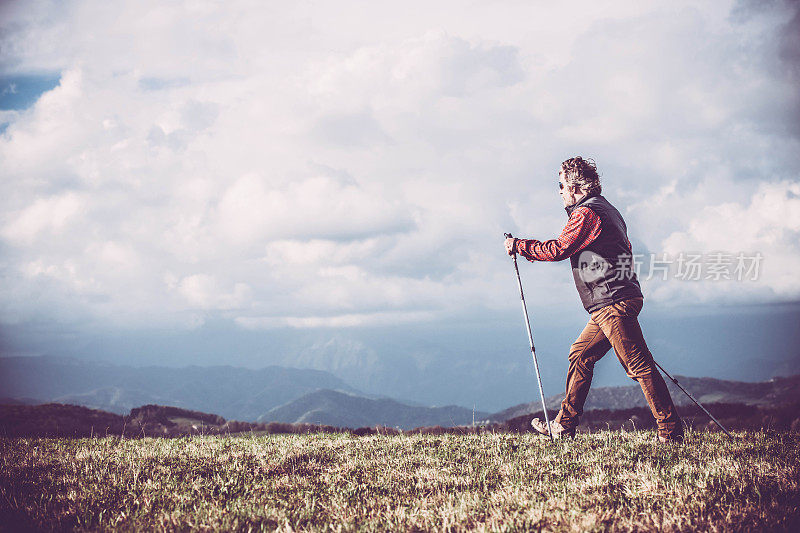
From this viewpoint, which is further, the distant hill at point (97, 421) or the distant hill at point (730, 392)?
the distant hill at point (730, 392)

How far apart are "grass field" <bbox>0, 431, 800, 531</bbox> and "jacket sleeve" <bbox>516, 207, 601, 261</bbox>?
285cm

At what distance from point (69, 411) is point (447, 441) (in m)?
28.2

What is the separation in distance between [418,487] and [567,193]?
16.7 feet

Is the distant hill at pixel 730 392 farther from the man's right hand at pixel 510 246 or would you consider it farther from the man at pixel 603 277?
the man's right hand at pixel 510 246

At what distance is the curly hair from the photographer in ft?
25.5

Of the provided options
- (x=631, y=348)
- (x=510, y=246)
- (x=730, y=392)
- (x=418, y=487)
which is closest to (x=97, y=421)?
(x=510, y=246)

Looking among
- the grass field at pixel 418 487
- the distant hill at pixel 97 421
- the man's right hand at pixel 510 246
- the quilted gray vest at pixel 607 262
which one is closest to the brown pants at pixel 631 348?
the quilted gray vest at pixel 607 262

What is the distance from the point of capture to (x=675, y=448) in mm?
6926

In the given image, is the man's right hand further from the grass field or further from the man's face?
the grass field

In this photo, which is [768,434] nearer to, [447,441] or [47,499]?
[447,441]

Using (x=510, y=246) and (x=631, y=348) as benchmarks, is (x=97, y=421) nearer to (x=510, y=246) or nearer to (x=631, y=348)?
(x=510, y=246)

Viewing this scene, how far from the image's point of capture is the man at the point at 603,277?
7309 mm

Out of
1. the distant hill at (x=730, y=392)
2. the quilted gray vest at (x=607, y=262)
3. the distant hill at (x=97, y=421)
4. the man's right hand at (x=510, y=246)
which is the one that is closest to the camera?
the quilted gray vest at (x=607, y=262)

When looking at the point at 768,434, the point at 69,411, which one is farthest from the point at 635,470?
the point at 69,411
